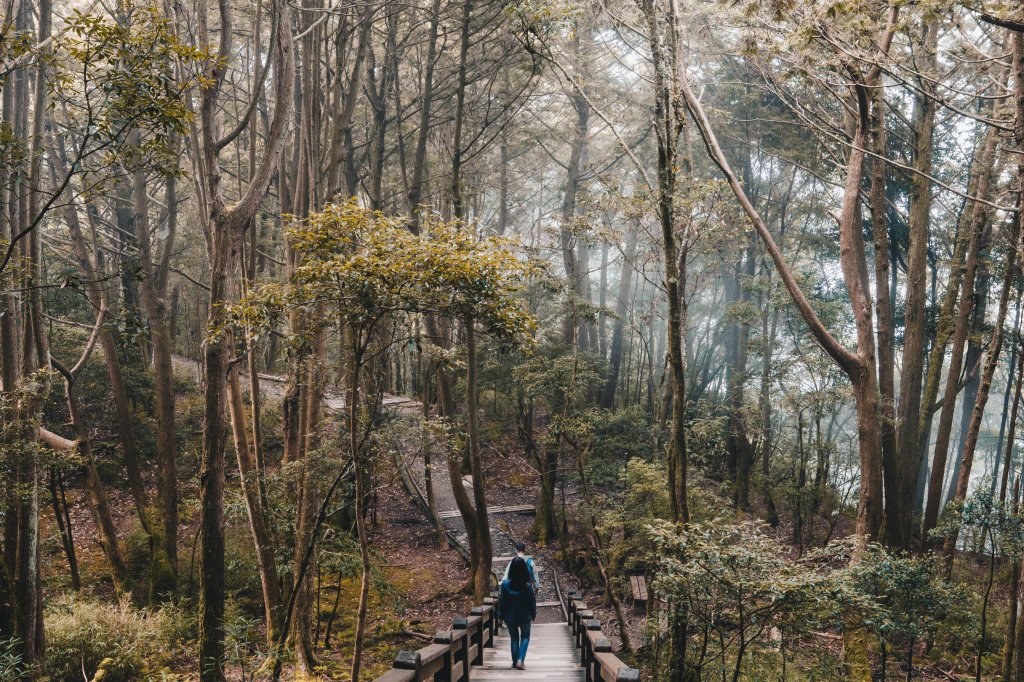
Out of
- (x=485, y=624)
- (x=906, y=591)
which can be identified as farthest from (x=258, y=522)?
(x=906, y=591)

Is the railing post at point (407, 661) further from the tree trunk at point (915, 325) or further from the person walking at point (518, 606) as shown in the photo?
the tree trunk at point (915, 325)

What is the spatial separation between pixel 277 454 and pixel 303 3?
1228 cm

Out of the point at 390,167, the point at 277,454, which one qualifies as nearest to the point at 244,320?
the point at 277,454

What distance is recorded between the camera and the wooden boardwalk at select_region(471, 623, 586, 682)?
669 centimetres

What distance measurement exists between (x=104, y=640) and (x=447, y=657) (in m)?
7.17

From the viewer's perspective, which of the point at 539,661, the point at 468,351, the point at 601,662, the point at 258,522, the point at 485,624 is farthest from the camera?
the point at 468,351

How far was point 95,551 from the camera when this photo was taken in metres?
13.2

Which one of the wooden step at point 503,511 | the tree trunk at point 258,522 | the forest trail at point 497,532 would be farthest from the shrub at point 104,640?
the wooden step at point 503,511

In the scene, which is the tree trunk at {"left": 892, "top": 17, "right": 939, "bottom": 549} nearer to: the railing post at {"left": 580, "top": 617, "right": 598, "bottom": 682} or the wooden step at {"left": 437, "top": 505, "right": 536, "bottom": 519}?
the railing post at {"left": 580, "top": 617, "right": 598, "bottom": 682}

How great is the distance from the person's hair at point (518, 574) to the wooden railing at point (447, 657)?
58cm

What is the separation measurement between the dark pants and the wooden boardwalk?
0.18m

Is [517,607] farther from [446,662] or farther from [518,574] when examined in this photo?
[446,662]

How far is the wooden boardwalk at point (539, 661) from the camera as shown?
6.69 meters

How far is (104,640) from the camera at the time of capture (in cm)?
927
